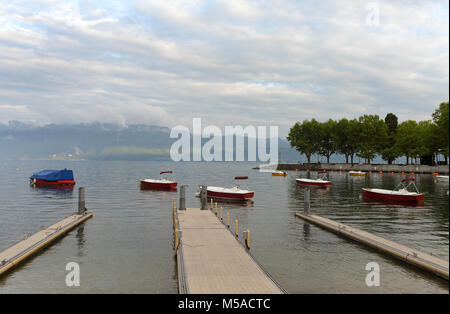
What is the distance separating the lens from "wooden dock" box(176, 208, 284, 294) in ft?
64.6

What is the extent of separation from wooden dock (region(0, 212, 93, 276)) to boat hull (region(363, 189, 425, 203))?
54.8 metres

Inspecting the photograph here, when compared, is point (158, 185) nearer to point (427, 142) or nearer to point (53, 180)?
point (53, 180)

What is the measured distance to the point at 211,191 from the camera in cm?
7425

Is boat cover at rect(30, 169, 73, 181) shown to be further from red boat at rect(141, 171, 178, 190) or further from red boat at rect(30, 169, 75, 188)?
red boat at rect(141, 171, 178, 190)

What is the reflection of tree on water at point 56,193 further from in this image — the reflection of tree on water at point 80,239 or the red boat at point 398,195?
the red boat at point 398,195

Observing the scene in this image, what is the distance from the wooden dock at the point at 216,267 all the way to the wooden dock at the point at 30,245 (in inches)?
452

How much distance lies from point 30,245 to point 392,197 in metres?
61.7

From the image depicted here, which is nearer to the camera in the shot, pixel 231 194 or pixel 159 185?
pixel 231 194

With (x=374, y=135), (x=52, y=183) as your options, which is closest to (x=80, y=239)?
(x=52, y=183)

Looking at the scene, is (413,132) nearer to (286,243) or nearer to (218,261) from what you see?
(286,243)

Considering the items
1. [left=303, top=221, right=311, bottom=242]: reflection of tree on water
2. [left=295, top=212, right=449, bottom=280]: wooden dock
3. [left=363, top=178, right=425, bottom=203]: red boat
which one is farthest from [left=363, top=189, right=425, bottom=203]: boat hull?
[left=295, top=212, right=449, bottom=280]: wooden dock

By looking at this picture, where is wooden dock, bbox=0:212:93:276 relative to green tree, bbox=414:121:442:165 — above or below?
below

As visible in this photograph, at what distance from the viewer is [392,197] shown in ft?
233
